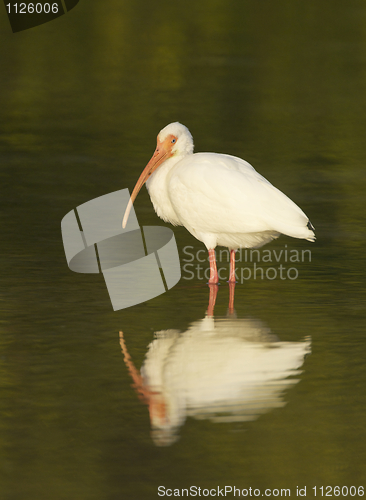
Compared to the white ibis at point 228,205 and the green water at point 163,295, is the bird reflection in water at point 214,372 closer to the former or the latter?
the green water at point 163,295

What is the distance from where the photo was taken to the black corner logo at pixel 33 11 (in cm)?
2853

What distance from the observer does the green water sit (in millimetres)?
5148

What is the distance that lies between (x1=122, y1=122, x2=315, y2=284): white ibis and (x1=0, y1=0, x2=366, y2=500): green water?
1.42 feet

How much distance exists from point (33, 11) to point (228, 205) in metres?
23.1

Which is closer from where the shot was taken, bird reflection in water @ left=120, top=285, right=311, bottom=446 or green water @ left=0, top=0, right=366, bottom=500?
green water @ left=0, top=0, right=366, bottom=500

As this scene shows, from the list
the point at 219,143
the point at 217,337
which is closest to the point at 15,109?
the point at 219,143

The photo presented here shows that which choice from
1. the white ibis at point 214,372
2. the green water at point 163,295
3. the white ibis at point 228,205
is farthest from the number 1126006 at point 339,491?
the white ibis at point 228,205

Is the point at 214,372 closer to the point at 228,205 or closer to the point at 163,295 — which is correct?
the point at 163,295

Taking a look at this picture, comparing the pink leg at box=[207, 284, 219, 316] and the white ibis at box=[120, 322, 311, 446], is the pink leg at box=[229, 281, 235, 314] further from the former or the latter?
the white ibis at box=[120, 322, 311, 446]

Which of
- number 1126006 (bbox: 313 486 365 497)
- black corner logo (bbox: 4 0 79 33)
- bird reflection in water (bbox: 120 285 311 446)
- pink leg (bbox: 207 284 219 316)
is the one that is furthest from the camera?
black corner logo (bbox: 4 0 79 33)

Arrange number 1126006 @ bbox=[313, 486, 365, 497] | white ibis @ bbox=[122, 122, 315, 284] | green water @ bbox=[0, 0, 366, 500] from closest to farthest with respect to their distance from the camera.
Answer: number 1126006 @ bbox=[313, 486, 365, 497] → green water @ bbox=[0, 0, 366, 500] → white ibis @ bbox=[122, 122, 315, 284]

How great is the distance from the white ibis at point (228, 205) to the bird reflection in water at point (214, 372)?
3.40ft

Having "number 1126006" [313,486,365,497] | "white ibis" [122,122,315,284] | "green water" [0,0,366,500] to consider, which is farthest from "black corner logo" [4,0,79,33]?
"number 1126006" [313,486,365,497]

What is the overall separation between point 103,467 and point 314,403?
1.48m
